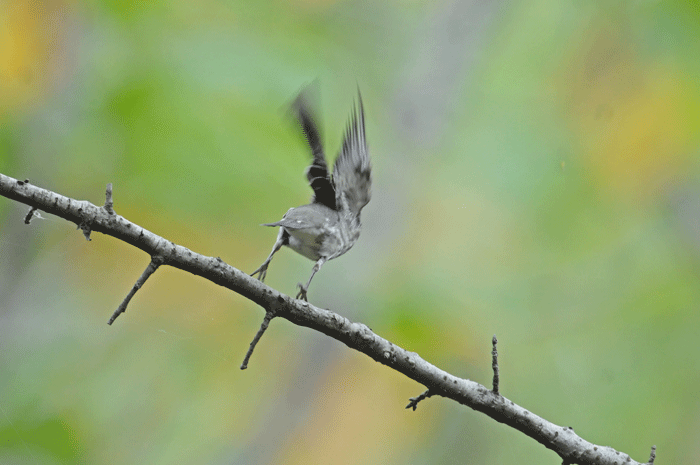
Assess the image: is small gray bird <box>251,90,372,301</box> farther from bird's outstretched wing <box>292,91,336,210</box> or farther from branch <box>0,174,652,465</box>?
branch <box>0,174,652,465</box>

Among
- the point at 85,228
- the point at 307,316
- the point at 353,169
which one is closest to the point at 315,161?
the point at 353,169

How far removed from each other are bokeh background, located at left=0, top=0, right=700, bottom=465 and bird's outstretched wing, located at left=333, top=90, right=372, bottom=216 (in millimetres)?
762

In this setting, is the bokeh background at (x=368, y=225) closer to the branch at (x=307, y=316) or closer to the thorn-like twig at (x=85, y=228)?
the branch at (x=307, y=316)

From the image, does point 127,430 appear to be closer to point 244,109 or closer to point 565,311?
point 244,109

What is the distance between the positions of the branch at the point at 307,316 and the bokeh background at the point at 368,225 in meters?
1.19

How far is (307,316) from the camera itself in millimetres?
982

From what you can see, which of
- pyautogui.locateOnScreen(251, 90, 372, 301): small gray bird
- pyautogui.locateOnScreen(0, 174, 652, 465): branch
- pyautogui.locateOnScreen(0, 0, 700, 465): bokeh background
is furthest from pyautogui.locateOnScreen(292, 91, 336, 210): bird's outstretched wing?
pyautogui.locateOnScreen(0, 0, 700, 465): bokeh background

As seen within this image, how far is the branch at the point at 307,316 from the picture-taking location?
2.71 feet

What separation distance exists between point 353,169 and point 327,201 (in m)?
0.14

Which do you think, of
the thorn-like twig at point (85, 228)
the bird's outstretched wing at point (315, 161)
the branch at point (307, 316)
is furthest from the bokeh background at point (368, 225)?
the thorn-like twig at point (85, 228)

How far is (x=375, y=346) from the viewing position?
1021 mm

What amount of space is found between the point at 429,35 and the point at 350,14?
494mm

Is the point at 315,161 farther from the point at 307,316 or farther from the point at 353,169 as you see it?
the point at 307,316

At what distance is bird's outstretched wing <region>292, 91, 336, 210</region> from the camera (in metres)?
1.18
